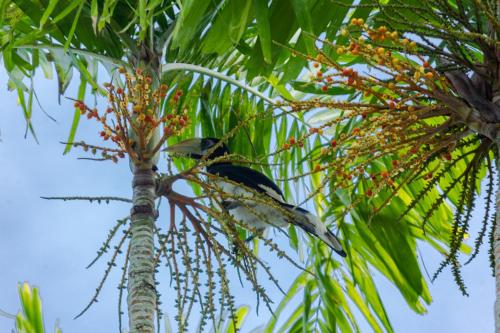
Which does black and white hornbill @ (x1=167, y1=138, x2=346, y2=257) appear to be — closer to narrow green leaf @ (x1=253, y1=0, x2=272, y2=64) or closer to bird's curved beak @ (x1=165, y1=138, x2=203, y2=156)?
bird's curved beak @ (x1=165, y1=138, x2=203, y2=156)

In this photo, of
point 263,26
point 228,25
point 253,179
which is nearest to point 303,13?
point 263,26

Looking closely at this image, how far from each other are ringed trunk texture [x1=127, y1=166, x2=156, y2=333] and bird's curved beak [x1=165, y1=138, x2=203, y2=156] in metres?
0.41

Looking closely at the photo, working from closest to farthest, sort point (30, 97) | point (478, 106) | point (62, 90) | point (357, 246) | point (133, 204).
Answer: point (478, 106), point (133, 204), point (62, 90), point (30, 97), point (357, 246)

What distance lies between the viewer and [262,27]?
7.64ft

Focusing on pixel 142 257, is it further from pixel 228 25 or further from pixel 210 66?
pixel 210 66

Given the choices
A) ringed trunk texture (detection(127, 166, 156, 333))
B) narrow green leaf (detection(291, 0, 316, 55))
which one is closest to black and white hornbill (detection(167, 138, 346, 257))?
ringed trunk texture (detection(127, 166, 156, 333))

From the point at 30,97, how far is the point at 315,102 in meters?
1.64

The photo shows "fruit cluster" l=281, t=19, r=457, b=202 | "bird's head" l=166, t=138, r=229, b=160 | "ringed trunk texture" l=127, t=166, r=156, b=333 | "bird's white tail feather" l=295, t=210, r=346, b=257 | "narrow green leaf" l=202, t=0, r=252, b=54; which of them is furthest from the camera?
"bird's head" l=166, t=138, r=229, b=160

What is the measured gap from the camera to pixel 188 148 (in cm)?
295

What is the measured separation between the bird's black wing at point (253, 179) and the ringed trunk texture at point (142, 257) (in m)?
0.63

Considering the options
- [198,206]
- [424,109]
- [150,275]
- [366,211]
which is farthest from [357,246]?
[424,109]

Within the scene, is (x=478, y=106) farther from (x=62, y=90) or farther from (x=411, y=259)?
(x=62, y=90)

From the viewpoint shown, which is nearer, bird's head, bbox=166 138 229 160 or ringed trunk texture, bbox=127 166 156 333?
ringed trunk texture, bbox=127 166 156 333

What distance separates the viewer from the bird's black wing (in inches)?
119
